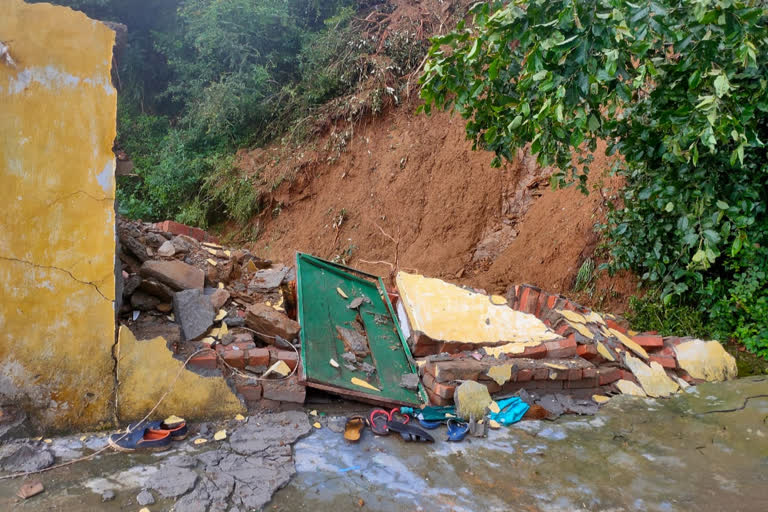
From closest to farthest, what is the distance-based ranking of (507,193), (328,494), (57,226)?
1. (328,494)
2. (57,226)
3. (507,193)

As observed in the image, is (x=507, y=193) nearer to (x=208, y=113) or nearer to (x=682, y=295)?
(x=682, y=295)

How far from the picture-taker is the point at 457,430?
10.7 ft

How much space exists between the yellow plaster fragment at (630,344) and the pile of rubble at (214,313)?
2857 millimetres

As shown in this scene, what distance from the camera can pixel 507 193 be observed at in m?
7.72

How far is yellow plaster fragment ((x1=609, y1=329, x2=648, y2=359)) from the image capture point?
4430 millimetres

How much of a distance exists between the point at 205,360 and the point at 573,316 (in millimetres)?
3139

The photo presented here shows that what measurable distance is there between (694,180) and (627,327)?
5.16 feet

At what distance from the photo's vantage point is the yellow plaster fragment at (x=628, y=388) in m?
4.07

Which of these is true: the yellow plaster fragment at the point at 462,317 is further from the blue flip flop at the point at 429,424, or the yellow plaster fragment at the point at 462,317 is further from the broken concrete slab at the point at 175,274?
the broken concrete slab at the point at 175,274

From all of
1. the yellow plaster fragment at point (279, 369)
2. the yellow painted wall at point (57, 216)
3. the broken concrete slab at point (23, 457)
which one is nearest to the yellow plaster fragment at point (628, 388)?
the yellow plaster fragment at point (279, 369)

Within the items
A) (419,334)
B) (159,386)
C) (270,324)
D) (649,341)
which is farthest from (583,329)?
(159,386)

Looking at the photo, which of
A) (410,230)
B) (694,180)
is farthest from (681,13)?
(410,230)

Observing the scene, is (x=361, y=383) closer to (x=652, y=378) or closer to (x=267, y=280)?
(x=267, y=280)

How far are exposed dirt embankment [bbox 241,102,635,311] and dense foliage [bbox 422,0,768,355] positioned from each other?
795 mm
